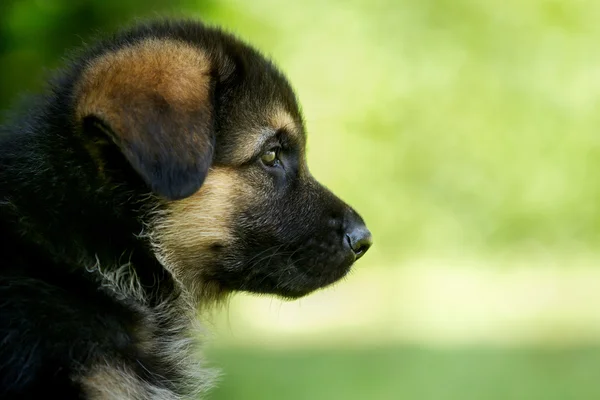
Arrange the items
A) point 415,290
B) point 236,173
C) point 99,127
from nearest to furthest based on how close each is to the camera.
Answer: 1. point 99,127
2. point 236,173
3. point 415,290

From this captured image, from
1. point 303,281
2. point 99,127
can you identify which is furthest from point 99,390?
point 303,281

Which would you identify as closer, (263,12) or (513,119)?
(263,12)

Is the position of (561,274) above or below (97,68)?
above

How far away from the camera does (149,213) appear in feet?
Answer: 12.4

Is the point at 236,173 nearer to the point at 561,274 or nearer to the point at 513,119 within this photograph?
the point at 561,274

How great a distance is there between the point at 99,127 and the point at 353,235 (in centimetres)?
136

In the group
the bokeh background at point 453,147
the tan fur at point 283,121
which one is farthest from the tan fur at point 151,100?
the bokeh background at point 453,147

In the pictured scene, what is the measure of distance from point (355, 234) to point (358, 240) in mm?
34

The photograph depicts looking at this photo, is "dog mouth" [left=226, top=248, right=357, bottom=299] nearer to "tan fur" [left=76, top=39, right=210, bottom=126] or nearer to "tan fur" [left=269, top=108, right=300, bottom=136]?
"tan fur" [left=269, top=108, right=300, bottom=136]

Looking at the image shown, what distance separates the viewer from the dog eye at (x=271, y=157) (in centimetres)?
409

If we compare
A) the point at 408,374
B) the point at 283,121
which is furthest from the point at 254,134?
the point at 408,374

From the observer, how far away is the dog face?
134 inches

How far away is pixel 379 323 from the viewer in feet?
35.1

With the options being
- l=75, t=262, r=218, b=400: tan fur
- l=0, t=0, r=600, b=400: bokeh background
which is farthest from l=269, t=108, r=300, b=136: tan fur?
l=0, t=0, r=600, b=400: bokeh background
